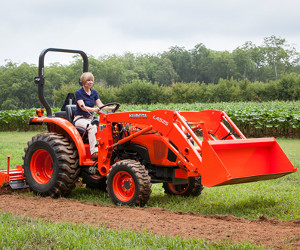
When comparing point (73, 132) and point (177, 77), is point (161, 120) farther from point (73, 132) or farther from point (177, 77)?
point (177, 77)

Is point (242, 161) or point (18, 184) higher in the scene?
point (242, 161)

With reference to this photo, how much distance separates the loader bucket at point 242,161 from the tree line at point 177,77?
4316 cm

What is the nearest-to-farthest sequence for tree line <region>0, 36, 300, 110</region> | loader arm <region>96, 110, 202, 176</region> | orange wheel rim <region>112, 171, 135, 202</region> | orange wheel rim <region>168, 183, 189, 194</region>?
loader arm <region>96, 110, 202, 176</region> → orange wheel rim <region>112, 171, 135, 202</region> → orange wheel rim <region>168, 183, 189, 194</region> → tree line <region>0, 36, 300, 110</region>

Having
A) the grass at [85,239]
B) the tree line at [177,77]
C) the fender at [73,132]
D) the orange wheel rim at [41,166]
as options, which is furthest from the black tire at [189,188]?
the tree line at [177,77]

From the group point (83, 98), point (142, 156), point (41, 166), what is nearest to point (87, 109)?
point (83, 98)

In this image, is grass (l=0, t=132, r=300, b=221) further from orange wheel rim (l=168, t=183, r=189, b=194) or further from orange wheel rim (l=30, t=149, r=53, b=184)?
orange wheel rim (l=30, t=149, r=53, b=184)

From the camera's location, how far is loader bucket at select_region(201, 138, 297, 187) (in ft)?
16.6

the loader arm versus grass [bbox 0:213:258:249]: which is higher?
the loader arm

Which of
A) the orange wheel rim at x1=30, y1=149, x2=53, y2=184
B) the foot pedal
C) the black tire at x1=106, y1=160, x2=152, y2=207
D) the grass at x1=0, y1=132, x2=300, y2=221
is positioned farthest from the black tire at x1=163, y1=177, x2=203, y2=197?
the foot pedal

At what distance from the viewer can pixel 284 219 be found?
521 centimetres

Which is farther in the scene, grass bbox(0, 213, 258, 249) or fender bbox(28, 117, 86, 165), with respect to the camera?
fender bbox(28, 117, 86, 165)

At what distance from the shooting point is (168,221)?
15.4 ft

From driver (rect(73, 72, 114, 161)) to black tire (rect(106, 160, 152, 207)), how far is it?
0.69m

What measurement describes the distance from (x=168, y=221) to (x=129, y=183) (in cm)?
125
